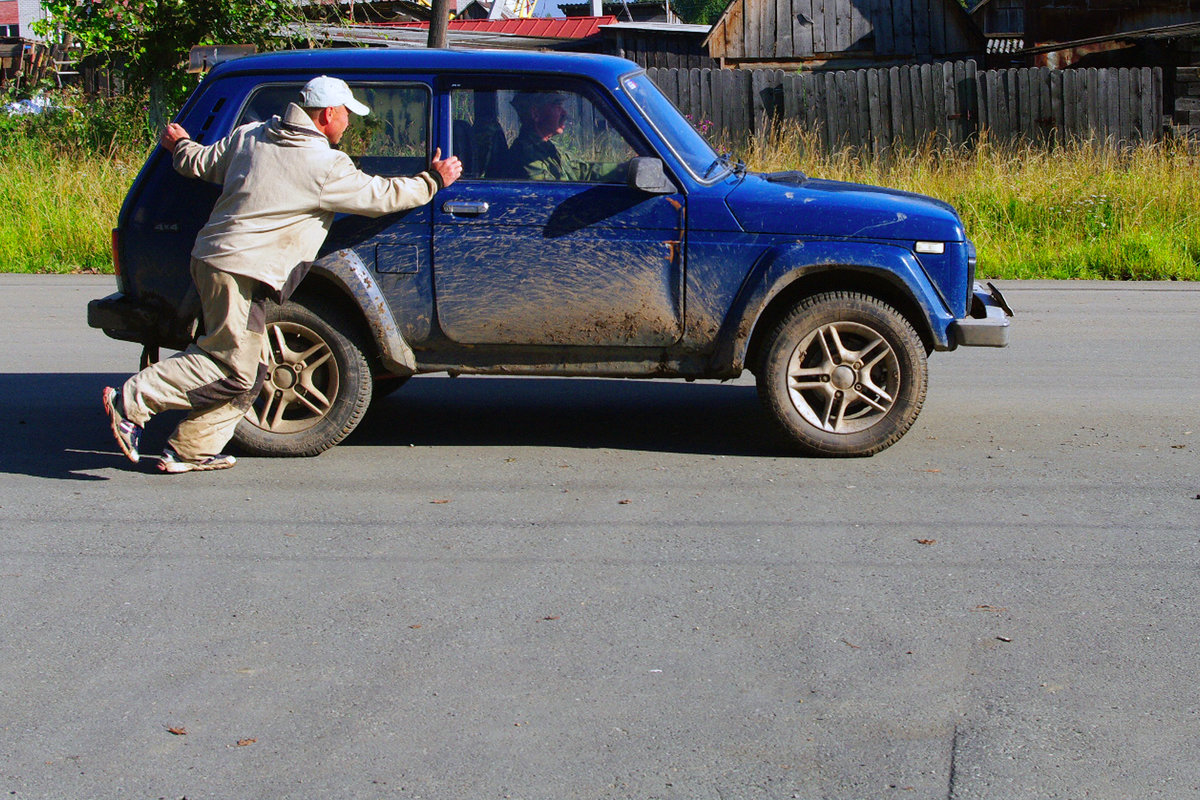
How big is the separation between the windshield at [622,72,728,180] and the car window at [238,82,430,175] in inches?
39.0

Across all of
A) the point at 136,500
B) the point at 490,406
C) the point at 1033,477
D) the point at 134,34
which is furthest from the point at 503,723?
the point at 134,34

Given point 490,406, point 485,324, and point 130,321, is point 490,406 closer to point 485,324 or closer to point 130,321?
point 485,324

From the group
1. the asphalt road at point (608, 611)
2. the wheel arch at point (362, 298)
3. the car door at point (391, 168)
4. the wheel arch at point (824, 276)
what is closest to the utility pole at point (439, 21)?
the asphalt road at point (608, 611)

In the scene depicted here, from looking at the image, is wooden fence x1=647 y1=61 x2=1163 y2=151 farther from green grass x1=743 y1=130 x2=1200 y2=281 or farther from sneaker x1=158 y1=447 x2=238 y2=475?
sneaker x1=158 y1=447 x2=238 y2=475

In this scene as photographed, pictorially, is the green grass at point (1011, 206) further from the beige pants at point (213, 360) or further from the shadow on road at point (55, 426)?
the beige pants at point (213, 360)

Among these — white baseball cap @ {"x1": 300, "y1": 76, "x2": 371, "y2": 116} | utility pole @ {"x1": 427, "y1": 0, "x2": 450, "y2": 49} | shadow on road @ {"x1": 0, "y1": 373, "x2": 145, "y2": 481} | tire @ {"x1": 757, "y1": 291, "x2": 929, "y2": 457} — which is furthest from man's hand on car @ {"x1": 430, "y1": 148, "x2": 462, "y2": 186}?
utility pole @ {"x1": 427, "y1": 0, "x2": 450, "y2": 49}

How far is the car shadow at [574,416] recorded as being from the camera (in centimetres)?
677

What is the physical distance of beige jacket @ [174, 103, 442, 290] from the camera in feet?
18.8

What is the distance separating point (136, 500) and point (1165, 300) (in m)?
9.01

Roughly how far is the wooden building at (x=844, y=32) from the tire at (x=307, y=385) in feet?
74.8

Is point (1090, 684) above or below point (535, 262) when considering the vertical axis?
below

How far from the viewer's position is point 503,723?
3.62 meters

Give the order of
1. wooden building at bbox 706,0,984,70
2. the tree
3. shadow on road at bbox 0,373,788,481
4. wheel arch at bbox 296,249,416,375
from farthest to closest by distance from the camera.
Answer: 1. wooden building at bbox 706,0,984,70
2. the tree
3. shadow on road at bbox 0,373,788,481
4. wheel arch at bbox 296,249,416,375

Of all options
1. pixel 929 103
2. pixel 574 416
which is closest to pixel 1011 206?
pixel 929 103
